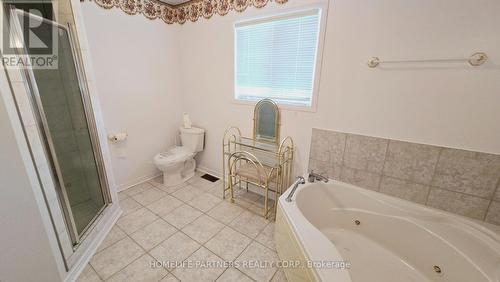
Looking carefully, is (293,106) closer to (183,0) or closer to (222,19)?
(222,19)

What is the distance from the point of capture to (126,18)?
7.35 feet

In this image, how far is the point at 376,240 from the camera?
1.65 meters

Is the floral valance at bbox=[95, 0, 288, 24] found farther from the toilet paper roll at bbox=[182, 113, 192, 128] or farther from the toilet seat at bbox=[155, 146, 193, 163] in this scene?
the toilet seat at bbox=[155, 146, 193, 163]

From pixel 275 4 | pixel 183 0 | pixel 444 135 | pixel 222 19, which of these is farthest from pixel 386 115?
pixel 183 0

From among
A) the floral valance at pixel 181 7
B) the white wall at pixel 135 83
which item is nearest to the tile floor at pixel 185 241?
the white wall at pixel 135 83

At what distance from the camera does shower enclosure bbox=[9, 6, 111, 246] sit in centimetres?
125

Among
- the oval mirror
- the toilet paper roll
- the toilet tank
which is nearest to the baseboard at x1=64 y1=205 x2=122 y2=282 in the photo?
the toilet tank

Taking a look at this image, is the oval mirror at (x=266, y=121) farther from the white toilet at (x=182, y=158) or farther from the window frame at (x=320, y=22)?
the white toilet at (x=182, y=158)

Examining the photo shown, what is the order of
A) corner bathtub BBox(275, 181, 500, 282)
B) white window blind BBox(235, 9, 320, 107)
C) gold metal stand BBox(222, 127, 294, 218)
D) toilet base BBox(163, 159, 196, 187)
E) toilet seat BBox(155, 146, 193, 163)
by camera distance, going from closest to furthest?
corner bathtub BBox(275, 181, 500, 282) < white window blind BBox(235, 9, 320, 107) < gold metal stand BBox(222, 127, 294, 218) < toilet seat BBox(155, 146, 193, 163) < toilet base BBox(163, 159, 196, 187)

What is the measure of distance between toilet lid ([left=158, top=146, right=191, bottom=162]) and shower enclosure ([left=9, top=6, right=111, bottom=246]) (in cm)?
72

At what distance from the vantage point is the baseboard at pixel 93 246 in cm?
139

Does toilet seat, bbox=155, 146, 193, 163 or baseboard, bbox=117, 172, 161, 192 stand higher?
toilet seat, bbox=155, 146, 193, 163

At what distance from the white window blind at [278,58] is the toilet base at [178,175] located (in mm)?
1259

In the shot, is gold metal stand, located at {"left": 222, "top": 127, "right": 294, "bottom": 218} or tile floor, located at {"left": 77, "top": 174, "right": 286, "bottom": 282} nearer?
tile floor, located at {"left": 77, "top": 174, "right": 286, "bottom": 282}
